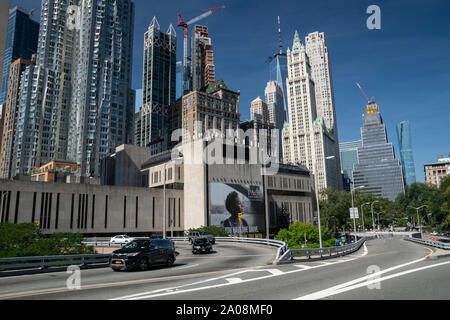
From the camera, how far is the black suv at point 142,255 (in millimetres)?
16297

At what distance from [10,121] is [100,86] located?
4817 centimetres

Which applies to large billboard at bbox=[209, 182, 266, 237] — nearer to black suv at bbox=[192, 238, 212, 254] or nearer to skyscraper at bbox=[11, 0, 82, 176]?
black suv at bbox=[192, 238, 212, 254]

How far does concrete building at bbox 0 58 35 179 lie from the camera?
137875 millimetres

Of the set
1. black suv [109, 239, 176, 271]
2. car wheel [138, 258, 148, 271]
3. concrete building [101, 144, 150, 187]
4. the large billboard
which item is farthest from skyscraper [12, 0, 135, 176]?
car wheel [138, 258, 148, 271]

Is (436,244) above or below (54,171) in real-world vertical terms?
below

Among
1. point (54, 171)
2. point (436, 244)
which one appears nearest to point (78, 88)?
point (54, 171)

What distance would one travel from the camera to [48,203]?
55.3m

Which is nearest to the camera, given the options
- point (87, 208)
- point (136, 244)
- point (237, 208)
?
Result: point (136, 244)

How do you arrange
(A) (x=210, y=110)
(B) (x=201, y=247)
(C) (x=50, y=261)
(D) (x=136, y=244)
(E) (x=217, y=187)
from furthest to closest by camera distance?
(A) (x=210, y=110), (E) (x=217, y=187), (B) (x=201, y=247), (C) (x=50, y=261), (D) (x=136, y=244)

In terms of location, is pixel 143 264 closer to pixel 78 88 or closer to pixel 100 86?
pixel 100 86

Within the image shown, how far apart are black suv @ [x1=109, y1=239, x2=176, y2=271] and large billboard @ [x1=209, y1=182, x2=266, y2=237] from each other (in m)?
48.2

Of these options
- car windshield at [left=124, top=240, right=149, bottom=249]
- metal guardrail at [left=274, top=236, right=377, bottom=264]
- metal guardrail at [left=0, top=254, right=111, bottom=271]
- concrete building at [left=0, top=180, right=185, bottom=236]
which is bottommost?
metal guardrail at [left=274, top=236, right=377, bottom=264]

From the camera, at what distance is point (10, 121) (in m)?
146
